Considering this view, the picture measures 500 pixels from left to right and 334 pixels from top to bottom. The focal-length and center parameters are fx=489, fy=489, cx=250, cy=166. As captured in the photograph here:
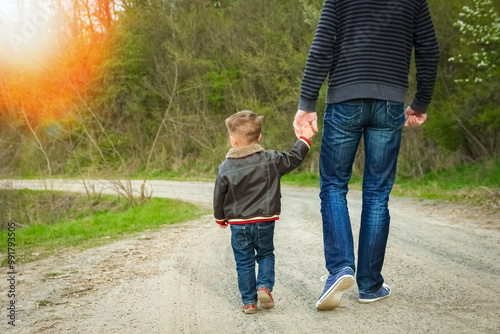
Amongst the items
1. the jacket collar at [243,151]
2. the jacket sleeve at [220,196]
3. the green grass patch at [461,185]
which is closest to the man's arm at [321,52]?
the jacket collar at [243,151]

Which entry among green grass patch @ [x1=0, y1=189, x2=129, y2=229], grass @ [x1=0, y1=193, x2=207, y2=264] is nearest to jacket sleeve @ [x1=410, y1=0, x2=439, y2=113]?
grass @ [x1=0, y1=193, x2=207, y2=264]

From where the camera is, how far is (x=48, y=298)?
373 cm

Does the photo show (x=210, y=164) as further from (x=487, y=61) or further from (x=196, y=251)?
(x=196, y=251)

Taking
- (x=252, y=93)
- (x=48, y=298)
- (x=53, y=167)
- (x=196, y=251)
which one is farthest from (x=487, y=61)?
(x=53, y=167)

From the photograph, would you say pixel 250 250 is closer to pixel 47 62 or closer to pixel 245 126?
pixel 245 126

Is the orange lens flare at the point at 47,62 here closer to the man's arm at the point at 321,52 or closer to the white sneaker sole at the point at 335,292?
the man's arm at the point at 321,52

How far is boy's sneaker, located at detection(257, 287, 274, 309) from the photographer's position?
3084mm

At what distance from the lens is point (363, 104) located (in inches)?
117

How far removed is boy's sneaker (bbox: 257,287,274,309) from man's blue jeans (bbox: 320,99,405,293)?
416mm

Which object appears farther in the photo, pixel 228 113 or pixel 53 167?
pixel 228 113

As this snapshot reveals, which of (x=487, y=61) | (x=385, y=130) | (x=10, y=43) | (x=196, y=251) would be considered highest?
(x=10, y=43)

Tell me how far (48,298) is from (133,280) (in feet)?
2.27

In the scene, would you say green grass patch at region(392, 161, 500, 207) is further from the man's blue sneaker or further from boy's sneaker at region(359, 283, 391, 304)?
the man's blue sneaker

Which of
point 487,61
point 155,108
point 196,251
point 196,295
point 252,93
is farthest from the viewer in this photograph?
point 155,108
